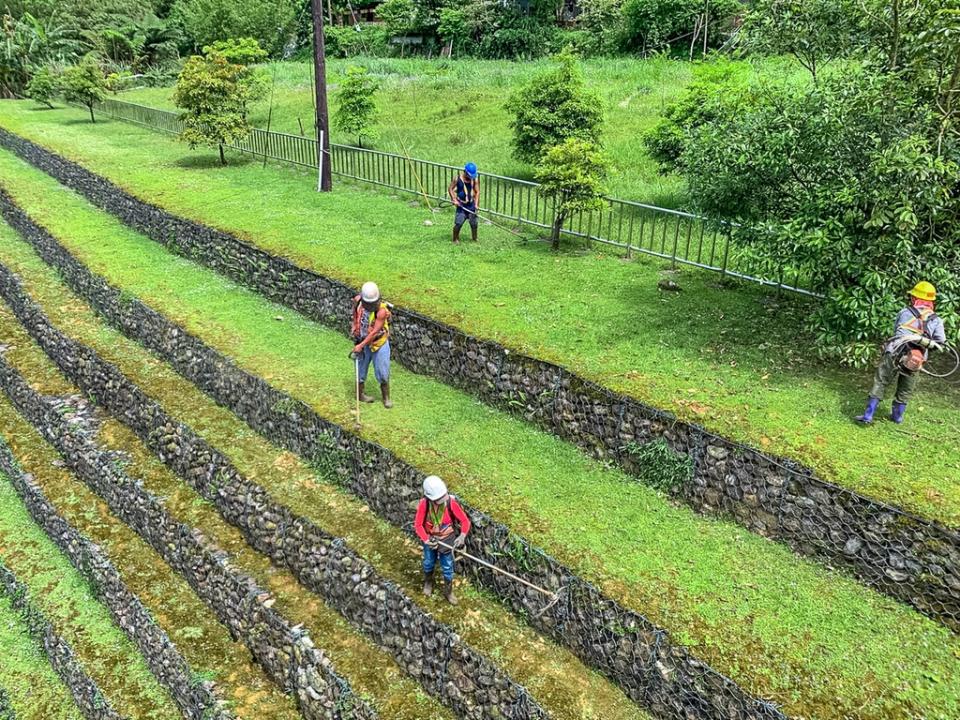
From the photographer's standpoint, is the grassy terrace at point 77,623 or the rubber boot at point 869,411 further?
the grassy terrace at point 77,623

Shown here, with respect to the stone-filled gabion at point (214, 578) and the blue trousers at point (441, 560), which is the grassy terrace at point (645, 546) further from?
the stone-filled gabion at point (214, 578)

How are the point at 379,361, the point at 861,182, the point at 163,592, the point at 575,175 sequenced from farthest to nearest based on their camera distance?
the point at 575,175, the point at 379,361, the point at 163,592, the point at 861,182

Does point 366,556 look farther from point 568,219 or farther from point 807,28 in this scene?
point 568,219

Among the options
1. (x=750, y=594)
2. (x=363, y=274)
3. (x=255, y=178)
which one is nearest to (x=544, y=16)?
(x=255, y=178)

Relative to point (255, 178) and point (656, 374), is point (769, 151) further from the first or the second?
point (255, 178)

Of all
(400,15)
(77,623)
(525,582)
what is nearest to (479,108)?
(400,15)

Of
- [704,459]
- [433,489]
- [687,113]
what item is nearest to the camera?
[433,489]

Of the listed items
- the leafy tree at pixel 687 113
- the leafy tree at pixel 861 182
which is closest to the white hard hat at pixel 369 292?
the leafy tree at pixel 861 182
